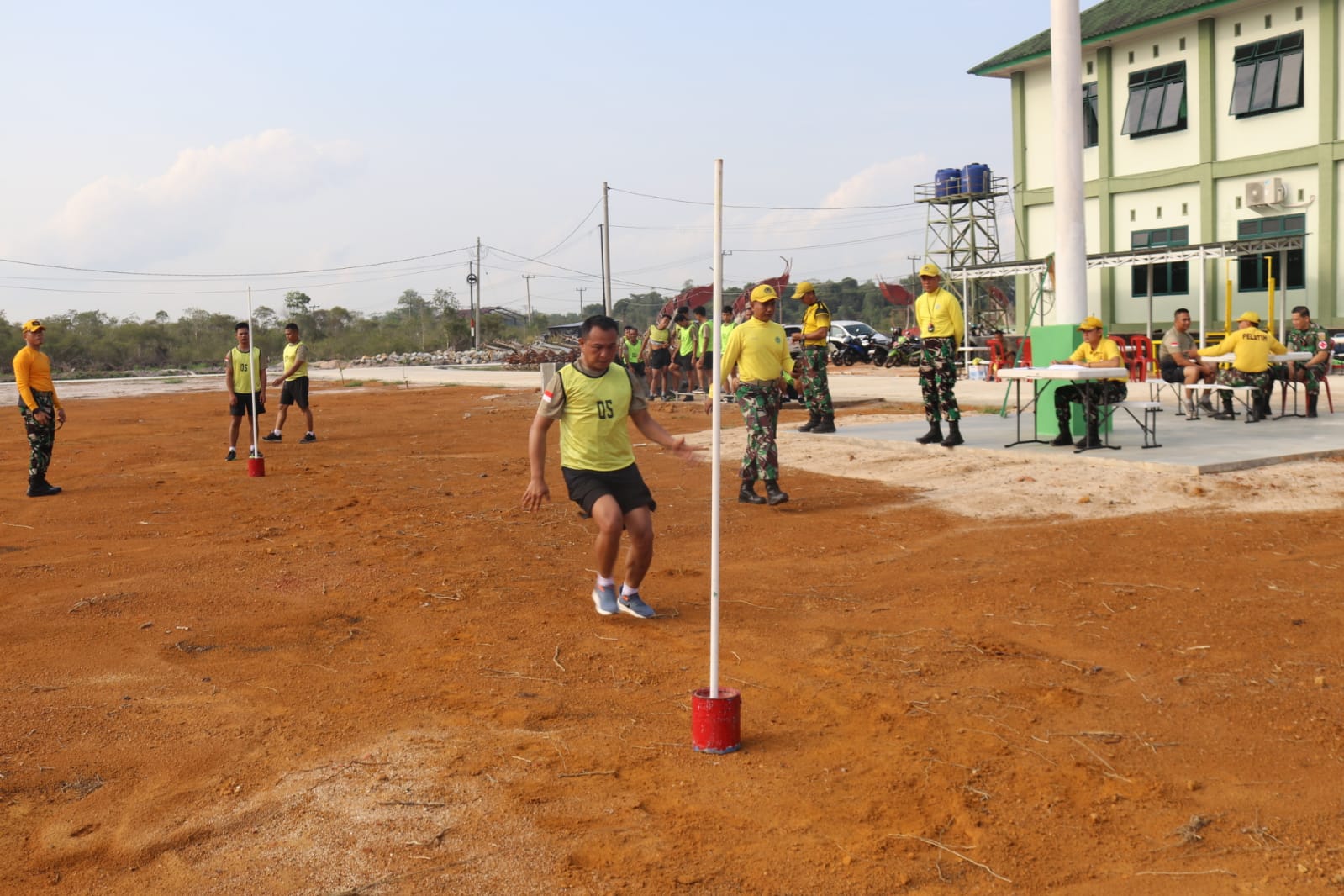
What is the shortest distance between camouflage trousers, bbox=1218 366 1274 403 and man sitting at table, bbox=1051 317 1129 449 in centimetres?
302

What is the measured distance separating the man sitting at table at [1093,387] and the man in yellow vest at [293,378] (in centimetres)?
958

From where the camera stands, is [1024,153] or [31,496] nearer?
[31,496]

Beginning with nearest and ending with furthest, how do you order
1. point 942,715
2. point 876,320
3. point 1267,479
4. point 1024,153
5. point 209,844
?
point 209,844
point 942,715
point 1267,479
point 1024,153
point 876,320

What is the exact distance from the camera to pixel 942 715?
504cm

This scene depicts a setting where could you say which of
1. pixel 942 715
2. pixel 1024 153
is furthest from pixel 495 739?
pixel 1024 153

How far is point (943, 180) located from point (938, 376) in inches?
1496

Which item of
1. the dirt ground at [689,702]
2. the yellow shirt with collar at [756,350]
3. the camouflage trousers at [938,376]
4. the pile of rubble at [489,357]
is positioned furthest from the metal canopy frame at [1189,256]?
the pile of rubble at [489,357]

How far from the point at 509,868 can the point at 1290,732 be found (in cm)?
304

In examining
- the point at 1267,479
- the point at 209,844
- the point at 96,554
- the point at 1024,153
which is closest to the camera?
the point at 209,844

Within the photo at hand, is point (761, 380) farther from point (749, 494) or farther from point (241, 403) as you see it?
point (241, 403)

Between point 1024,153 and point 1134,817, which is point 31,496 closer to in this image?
point 1134,817

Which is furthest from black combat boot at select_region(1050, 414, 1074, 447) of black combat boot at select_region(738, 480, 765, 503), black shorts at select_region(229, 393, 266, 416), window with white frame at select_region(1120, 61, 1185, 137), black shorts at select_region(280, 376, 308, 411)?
window with white frame at select_region(1120, 61, 1185, 137)

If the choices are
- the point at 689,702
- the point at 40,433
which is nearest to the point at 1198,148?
the point at 40,433

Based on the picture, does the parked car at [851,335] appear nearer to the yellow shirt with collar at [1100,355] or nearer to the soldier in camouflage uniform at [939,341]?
the soldier in camouflage uniform at [939,341]
